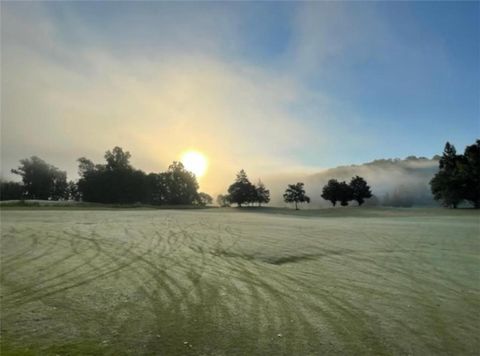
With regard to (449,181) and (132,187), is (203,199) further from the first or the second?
(449,181)

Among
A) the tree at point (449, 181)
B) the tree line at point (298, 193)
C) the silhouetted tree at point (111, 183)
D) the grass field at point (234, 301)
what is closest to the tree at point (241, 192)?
the tree line at point (298, 193)

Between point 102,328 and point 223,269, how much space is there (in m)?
5.14

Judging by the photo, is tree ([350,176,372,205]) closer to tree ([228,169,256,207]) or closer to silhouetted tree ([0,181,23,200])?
tree ([228,169,256,207])

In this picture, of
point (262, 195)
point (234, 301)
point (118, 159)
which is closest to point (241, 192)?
point (262, 195)

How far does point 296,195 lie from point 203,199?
119ft

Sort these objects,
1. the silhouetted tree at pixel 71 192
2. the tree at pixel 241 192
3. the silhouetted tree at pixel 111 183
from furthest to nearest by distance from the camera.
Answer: the silhouetted tree at pixel 71 192
the silhouetted tree at pixel 111 183
the tree at pixel 241 192

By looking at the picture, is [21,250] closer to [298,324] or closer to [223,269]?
[223,269]

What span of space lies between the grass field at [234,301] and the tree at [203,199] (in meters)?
105

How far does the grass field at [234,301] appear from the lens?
6.43 meters

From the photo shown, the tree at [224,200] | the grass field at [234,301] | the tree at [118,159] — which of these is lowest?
the grass field at [234,301]

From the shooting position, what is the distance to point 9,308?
8.14 m

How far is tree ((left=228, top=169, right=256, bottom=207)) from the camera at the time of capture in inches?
3816

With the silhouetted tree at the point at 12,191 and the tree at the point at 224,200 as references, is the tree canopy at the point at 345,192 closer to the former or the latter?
the tree at the point at 224,200

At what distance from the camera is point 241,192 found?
97.0 metres
